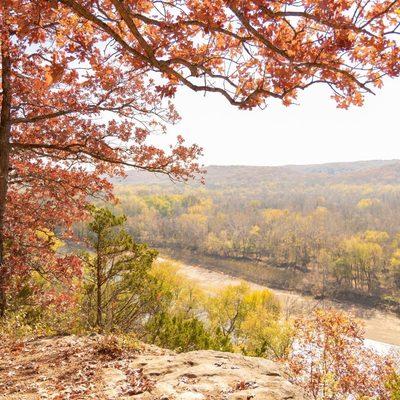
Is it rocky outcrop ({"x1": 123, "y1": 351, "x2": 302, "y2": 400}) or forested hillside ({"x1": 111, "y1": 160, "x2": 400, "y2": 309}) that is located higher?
rocky outcrop ({"x1": 123, "y1": 351, "x2": 302, "y2": 400})

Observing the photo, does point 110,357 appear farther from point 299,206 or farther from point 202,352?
point 299,206

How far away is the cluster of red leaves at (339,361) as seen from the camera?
36.3 ft

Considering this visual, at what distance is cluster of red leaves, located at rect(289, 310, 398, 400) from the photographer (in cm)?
1106

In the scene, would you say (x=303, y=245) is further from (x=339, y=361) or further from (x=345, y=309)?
(x=339, y=361)

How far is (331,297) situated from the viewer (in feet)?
177

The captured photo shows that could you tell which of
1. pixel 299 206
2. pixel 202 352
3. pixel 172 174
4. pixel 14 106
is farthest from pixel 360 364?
pixel 299 206

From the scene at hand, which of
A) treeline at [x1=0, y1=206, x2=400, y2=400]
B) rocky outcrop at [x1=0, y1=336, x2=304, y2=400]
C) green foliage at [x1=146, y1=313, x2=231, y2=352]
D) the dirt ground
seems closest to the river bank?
the dirt ground

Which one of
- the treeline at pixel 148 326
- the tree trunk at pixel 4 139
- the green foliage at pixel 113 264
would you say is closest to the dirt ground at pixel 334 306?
the treeline at pixel 148 326

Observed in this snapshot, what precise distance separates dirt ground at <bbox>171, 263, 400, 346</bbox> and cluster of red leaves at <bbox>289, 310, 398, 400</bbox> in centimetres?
2680

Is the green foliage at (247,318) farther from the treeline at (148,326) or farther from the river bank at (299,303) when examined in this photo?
the treeline at (148,326)

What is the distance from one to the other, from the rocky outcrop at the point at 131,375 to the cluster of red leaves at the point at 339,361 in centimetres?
613

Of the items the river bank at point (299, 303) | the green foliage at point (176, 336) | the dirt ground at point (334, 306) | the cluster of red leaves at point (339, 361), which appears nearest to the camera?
the cluster of red leaves at point (339, 361)

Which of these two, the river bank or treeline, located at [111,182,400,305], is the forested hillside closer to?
treeline, located at [111,182,400,305]

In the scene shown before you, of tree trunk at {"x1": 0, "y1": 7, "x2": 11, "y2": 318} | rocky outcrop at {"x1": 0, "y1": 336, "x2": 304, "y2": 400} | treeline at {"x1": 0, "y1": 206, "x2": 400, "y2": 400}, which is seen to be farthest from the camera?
treeline at {"x1": 0, "y1": 206, "x2": 400, "y2": 400}
